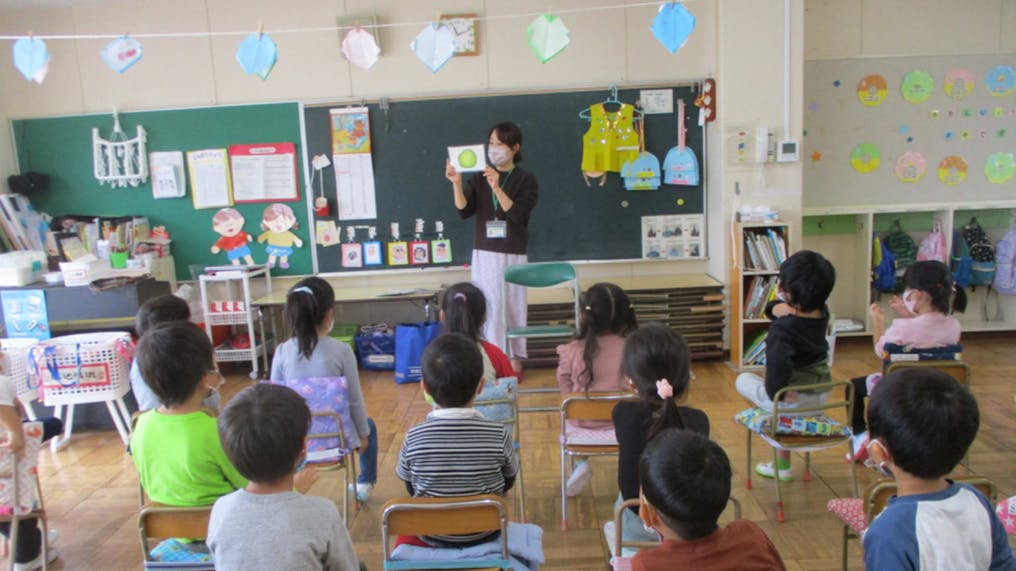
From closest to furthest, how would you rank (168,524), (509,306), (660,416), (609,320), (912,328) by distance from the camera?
(168,524) → (660,416) → (609,320) → (912,328) → (509,306)

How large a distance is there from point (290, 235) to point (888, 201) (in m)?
4.41

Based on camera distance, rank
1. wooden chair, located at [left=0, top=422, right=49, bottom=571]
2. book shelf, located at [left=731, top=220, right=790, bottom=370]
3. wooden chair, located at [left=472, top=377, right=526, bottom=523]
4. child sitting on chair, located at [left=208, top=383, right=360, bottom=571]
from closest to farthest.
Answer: child sitting on chair, located at [left=208, top=383, right=360, bottom=571]
wooden chair, located at [left=0, top=422, right=49, bottom=571]
wooden chair, located at [left=472, top=377, right=526, bottom=523]
book shelf, located at [left=731, top=220, right=790, bottom=370]

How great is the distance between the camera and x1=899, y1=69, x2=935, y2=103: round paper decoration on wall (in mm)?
4820

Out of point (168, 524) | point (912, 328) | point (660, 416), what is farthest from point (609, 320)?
point (168, 524)

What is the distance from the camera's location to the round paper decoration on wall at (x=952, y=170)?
4.92 m

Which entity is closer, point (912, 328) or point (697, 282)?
point (912, 328)

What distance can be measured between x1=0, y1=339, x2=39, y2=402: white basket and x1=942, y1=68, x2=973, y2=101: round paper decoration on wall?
5.94m

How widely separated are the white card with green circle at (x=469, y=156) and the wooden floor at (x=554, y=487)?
1684mm

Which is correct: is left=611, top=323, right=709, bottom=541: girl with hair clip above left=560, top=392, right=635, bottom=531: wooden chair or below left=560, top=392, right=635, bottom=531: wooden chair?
above

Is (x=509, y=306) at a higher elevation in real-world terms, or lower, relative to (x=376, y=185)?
lower

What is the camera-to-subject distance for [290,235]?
5.11m

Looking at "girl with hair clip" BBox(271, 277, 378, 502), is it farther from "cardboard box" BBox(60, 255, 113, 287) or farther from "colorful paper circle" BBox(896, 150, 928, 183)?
"colorful paper circle" BBox(896, 150, 928, 183)

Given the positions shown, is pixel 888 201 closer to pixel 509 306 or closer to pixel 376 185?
pixel 509 306

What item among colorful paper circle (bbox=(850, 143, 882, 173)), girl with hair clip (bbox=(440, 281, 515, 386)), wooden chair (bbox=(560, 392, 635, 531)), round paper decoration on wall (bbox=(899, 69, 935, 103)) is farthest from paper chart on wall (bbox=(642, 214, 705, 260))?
wooden chair (bbox=(560, 392, 635, 531))
